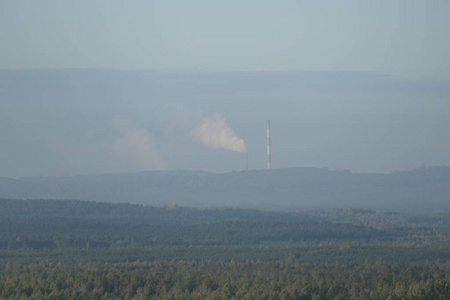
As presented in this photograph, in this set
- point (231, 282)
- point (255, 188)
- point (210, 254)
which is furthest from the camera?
point (255, 188)

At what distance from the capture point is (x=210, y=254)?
5944 cm

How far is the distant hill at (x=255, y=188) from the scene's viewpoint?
167375 millimetres

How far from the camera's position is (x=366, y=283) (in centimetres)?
3912

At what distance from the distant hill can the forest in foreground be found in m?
56.9

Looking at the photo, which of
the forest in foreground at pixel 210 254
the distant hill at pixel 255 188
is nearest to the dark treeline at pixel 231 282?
the forest in foreground at pixel 210 254

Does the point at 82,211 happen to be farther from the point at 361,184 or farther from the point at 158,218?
the point at 361,184

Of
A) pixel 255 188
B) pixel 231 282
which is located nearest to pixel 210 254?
pixel 231 282

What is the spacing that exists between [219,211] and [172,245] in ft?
132

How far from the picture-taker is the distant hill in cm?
16738

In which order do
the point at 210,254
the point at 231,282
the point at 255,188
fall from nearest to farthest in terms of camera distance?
the point at 231,282 → the point at 210,254 → the point at 255,188

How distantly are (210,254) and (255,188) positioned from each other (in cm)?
11252

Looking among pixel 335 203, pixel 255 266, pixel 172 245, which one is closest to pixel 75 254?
pixel 172 245

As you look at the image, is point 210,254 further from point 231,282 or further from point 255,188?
point 255,188

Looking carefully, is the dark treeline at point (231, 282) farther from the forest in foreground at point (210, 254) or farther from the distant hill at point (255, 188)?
the distant hill at point (255, 188)
